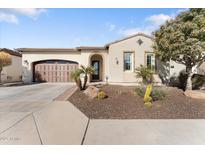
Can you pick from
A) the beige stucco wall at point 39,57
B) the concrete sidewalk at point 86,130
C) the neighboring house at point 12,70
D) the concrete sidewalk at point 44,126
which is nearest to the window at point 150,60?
the beige stucco wall at point 39,57

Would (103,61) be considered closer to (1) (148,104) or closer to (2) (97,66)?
(2) (97,66)

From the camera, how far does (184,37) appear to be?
37.0 ft

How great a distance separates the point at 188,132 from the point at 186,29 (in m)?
7.84

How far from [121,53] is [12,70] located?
15337 millimetres

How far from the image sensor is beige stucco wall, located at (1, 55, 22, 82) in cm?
2213

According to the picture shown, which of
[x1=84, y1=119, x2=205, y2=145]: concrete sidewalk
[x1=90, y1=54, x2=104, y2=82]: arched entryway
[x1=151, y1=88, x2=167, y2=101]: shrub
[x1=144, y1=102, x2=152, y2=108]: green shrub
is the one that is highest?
[x1=90, y1=54, x2=104, y2=82]: arched entryway

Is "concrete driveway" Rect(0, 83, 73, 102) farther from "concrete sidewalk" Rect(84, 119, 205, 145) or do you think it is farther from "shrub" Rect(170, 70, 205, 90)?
"shrub" Rect(170, 70, 205, 90)

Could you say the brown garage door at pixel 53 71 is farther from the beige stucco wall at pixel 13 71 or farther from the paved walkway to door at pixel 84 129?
the paved walkway to door at pixel 84 129

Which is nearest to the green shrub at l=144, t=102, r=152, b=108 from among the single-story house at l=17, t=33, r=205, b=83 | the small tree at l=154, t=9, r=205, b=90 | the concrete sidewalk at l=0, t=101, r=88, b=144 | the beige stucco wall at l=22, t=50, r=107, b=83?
the concrete sidewalk at l=0, t=101, r=88, b=144

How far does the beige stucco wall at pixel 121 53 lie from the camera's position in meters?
16.8

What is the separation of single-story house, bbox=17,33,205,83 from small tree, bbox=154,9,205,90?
4.11m
